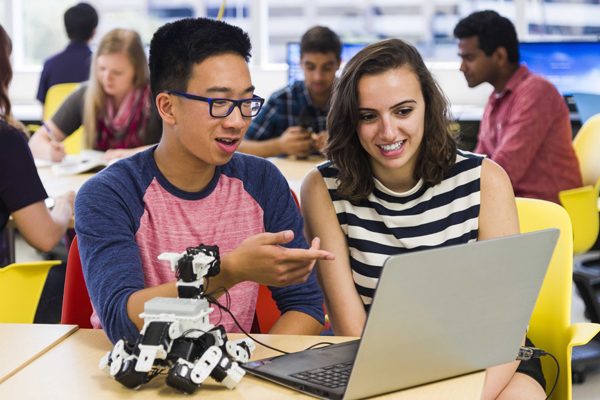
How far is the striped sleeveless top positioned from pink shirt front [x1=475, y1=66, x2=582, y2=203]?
174 centimetres

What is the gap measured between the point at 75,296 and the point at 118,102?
1.89m

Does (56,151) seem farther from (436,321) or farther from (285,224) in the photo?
(436,321)

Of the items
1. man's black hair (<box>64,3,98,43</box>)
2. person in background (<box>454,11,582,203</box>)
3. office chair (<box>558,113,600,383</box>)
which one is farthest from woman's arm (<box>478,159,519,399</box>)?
man's black hair (<box>64,3,98,43</box>)

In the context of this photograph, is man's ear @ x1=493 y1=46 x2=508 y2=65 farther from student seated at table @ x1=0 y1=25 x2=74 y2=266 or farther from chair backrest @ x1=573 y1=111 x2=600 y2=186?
student seated at table @ x1=0 y1=25 x2=74 y2=266

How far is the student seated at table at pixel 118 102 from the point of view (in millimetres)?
3754

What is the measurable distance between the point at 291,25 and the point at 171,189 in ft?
15.6

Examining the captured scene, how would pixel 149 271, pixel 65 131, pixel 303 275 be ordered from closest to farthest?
1. pixel 303 275
2. pixel 149 271
3. pixel 65 131

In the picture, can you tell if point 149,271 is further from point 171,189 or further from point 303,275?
point 303,275

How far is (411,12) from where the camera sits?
6.22 m

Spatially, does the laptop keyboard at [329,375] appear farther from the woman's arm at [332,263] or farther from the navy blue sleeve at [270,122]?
the navy blue sleeve at [270,122]

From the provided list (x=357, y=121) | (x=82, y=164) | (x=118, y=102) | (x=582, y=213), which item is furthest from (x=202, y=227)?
(x=582, y=213)

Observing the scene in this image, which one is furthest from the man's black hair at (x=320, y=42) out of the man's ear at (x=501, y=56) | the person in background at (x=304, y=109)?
the man's ear at (x=501, y=56)

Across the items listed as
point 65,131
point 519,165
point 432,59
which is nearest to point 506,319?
point 519,165

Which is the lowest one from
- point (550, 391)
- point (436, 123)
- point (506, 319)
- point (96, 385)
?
point (550, 391)
